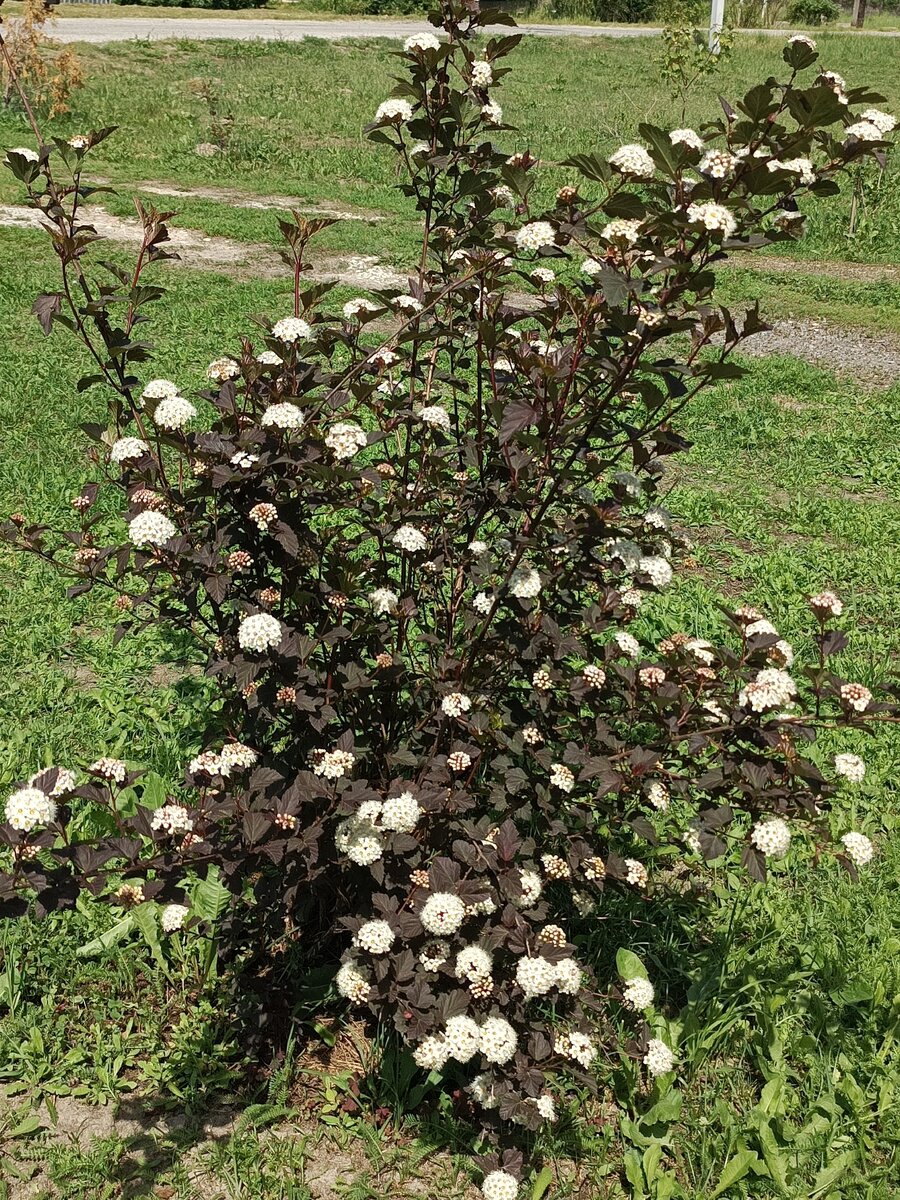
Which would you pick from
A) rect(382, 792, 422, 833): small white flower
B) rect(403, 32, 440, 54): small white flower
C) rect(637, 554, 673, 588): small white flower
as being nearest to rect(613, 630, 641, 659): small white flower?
rect(637, 554, 673, 588): small white flower

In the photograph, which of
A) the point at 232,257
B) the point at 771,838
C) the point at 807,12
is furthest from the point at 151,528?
the point at 807,12

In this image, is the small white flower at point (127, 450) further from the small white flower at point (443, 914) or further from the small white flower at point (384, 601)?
the small white flower at point (443, 914)

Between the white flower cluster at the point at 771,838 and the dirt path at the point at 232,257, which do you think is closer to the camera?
the white flower cluster at the point at 771,838

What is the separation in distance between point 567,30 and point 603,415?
92.4 ft

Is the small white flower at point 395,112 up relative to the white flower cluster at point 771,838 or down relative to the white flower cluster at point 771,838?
up

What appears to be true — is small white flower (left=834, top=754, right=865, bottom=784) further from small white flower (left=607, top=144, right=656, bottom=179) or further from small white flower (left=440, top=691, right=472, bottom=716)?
small white flower (left=607, top=144, right=656, bottom=179)

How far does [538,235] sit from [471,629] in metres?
0.80

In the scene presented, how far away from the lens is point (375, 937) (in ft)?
6.08

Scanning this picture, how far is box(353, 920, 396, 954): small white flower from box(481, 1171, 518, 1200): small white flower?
47cm

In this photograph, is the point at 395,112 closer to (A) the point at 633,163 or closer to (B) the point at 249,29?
(A) the point at 633,163

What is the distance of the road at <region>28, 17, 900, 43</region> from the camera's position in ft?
61.5

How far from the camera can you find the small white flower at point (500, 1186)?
6.19 ft

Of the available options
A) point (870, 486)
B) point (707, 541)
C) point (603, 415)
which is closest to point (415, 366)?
point (603, 415)

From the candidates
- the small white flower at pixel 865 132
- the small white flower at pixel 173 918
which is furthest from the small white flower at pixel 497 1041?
the small white flower at pixel 865 132
